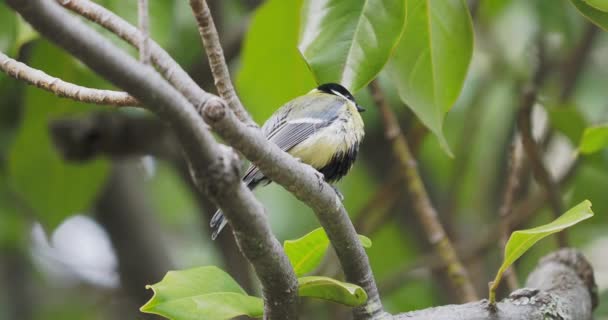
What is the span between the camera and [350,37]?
63.6 inches

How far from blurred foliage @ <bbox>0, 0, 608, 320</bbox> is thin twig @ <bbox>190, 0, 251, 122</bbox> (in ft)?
1.50

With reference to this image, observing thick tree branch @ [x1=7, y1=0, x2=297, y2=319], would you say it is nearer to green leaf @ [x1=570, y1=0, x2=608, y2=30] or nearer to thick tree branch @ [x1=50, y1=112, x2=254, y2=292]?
green leaf @ [x1=570, y1=0, x2=608, y2=30]

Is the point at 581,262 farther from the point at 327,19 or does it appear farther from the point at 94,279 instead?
the point at 94,279

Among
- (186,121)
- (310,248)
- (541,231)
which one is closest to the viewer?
(186,121)

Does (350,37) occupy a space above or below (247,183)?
below

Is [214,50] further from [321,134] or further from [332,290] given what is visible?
[321,134]

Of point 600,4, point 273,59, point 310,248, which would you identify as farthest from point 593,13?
point 273,59

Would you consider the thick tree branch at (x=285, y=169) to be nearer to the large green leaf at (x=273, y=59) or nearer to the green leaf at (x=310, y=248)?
the green leaf at (x=310, y=248)

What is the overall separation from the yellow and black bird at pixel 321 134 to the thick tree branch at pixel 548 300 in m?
0.65

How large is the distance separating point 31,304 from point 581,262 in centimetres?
272

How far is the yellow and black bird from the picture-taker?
2359 mm

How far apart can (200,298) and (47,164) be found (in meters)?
1.56

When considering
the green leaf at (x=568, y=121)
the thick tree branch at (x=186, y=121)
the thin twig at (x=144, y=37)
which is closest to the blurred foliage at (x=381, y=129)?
the green leaf at (x=568, y=121)

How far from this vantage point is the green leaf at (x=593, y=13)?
1.56 meters
